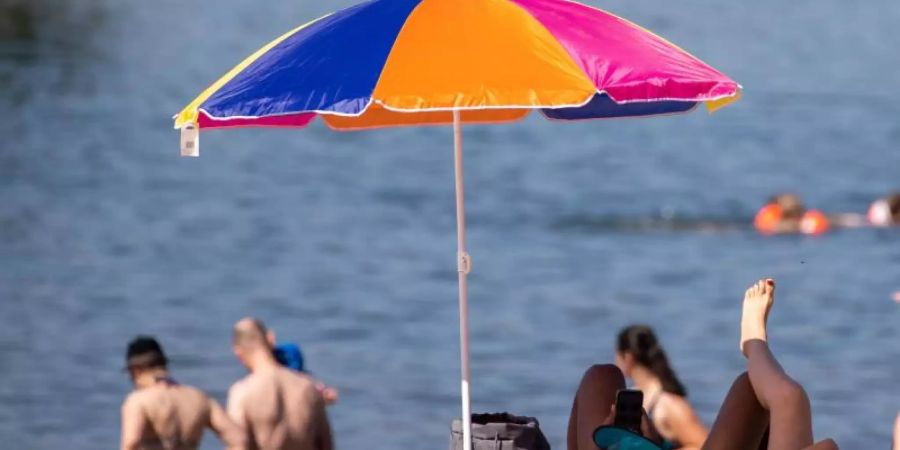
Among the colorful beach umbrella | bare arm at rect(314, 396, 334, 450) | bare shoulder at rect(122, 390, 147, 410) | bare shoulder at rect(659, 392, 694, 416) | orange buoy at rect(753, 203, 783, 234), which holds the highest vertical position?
orange buoy at rect(753, 203, 783, 234)

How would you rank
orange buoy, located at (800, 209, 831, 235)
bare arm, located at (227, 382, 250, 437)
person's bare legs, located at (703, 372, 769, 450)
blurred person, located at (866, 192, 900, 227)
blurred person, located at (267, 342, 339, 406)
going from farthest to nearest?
orange buoy, located at (800, 209, 831, 235)
blurred person, located at (866, 192, 900, 227)
blurred person, located at (267, 342, 339, 406)
bare arm, located at (227, 382, 250, 437)
person's bare legs, located at (703, 372, 769, 450)

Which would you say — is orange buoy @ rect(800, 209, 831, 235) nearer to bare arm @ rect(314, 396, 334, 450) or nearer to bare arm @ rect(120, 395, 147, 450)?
bare arm @ rect(314, 396, 334, 450)

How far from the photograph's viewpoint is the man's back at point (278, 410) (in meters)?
8.51

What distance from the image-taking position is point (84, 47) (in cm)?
4538

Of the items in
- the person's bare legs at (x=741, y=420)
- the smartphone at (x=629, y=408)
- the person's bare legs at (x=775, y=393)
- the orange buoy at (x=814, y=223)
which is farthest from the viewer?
the orange buoy at (x=814, y=223)

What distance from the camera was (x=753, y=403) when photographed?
512cm

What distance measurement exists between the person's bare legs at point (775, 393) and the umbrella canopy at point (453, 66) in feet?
2.24

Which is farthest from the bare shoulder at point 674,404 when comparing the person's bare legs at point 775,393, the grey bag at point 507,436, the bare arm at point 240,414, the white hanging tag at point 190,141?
the white hanging tag at point 190,141

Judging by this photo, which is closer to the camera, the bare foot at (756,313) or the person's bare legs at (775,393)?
the person's bare legs at (775,393)

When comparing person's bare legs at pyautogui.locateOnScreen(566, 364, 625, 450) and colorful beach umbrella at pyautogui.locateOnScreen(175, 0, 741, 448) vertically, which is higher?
colorful beach umbrella at pyautogui.locateOnScreen(175, 0, 741, 448)

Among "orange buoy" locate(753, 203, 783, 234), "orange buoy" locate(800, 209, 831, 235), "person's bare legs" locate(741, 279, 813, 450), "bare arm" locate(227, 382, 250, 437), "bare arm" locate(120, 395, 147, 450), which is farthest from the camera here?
"orange buoy" locate(800, 209, 831, 235)

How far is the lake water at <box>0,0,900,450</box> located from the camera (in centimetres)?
1759

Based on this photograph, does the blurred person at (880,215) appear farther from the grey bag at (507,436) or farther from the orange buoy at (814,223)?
the grey bag at (507,436)

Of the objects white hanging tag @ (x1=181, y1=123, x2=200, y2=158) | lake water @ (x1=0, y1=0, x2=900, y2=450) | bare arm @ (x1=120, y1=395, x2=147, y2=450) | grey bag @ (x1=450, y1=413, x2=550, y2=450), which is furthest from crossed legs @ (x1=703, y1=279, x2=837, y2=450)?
lake water @ (x1=0, y1=0, x2=900, y2=450)
